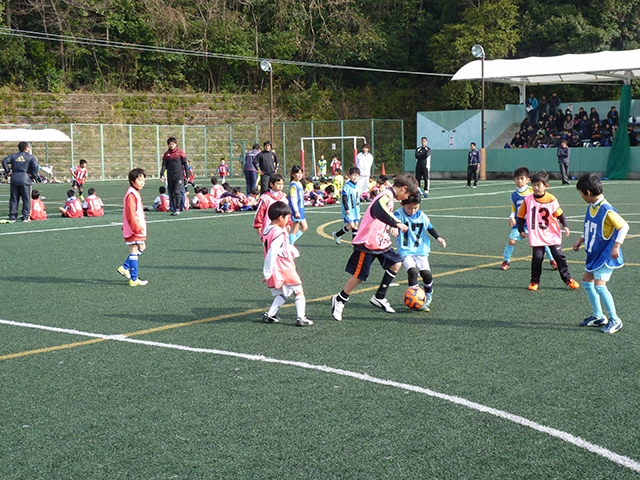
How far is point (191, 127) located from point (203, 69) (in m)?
10.4

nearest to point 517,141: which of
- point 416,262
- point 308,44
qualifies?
point 308,44

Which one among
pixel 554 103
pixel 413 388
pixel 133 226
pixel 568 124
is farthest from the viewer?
pixel 554 103

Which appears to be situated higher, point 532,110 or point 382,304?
point 532,110

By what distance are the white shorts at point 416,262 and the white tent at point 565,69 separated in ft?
103

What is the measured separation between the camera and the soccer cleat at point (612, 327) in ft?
24.9

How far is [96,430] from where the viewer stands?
5.21 m

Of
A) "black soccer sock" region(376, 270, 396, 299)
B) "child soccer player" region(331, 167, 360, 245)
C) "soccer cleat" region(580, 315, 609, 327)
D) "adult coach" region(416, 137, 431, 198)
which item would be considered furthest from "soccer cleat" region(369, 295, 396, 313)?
"adult coach" region(416, 137, 431, 198)

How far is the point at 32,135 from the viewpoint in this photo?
40.4 m

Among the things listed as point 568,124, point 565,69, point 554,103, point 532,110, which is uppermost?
point 565,69

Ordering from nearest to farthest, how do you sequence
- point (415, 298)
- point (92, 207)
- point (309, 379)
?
point (309, 379) < point (415, 298) < point (92, 207)

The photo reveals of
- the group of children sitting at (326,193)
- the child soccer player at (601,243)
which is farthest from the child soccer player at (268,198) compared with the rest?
the group of children sitting at (326,193)

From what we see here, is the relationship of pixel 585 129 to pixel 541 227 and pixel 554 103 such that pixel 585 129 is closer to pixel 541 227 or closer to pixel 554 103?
pixel 554 103

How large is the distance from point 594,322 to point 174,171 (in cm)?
1544

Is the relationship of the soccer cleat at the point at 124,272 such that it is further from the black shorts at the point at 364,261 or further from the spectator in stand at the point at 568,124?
the spectator in stand at the point at 568,124
